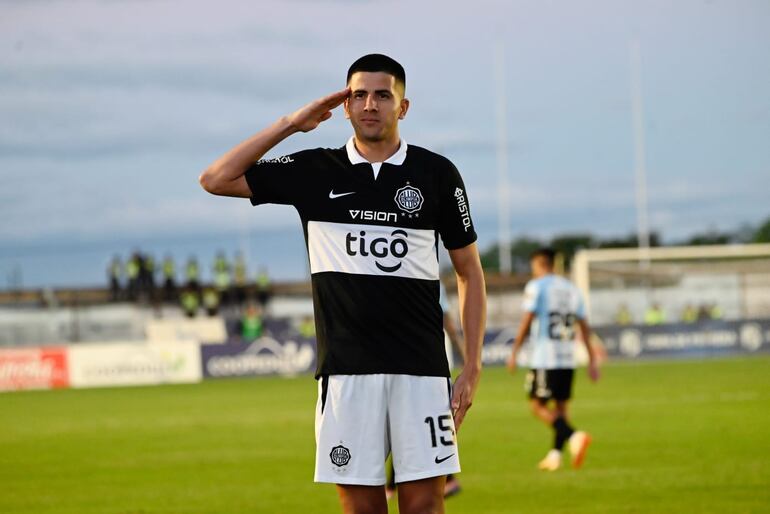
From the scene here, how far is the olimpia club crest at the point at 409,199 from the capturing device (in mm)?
5715

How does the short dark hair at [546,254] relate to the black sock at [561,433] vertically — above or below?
above

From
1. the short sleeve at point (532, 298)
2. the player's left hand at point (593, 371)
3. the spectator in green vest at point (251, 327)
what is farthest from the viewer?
the spectator in green vest at point (251, 327)

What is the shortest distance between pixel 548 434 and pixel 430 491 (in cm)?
1201

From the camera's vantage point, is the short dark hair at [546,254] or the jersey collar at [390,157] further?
the short dark hair at [546,254]

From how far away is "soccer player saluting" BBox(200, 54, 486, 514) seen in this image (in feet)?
18.5

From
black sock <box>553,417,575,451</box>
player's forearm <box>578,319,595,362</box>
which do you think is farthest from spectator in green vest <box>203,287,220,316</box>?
black sock <box>553,417,575,451</box>

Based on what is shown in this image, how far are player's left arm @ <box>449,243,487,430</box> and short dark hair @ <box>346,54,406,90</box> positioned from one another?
33.8 inches

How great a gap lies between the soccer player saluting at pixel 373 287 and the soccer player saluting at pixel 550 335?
27.0 ft

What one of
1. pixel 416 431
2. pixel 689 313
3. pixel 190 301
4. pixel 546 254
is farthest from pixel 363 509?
pixel 190 301

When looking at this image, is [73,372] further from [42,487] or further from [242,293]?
[42,487]

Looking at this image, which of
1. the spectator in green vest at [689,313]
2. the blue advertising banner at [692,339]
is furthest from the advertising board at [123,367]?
the spectator in green vest at [689,313]

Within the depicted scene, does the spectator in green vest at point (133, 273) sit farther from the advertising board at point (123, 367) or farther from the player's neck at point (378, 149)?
the player's neck at point (378, 149)

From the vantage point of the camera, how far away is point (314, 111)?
568 cm

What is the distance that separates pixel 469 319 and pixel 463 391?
0.33 m
